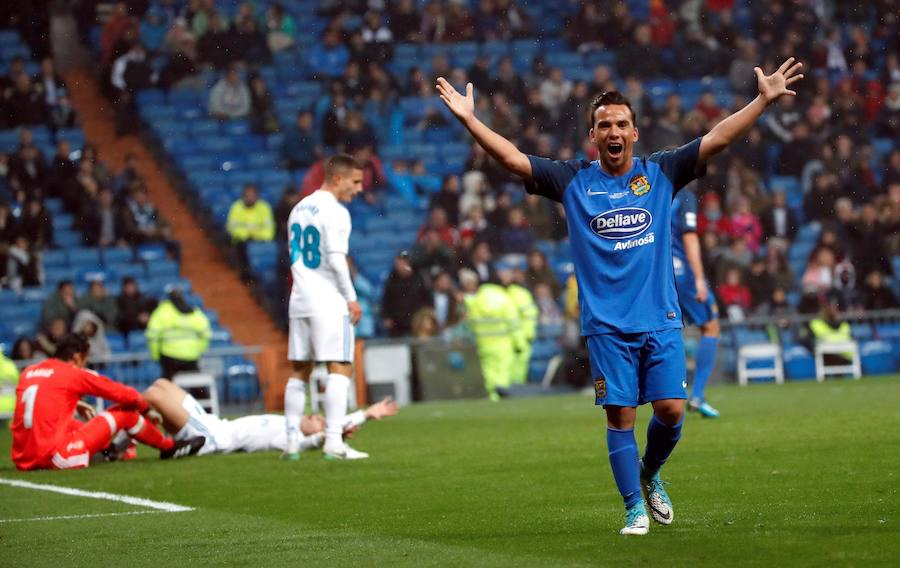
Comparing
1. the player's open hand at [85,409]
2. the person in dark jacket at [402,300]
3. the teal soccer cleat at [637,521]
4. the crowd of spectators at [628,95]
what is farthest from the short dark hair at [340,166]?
the crowd of spectators at [628,95]

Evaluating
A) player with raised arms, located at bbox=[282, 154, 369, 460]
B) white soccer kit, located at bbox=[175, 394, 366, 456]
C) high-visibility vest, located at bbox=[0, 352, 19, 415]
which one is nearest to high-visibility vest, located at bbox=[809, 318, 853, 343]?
high-visibility vest, located at bbox=[0, 352, 19, 415]

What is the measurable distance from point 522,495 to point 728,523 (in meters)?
2.01

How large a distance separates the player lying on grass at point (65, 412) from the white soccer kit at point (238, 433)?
1.60ft

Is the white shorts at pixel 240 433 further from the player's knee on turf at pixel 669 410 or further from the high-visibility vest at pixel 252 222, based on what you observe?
the high-visibility vest at pixel 252 222

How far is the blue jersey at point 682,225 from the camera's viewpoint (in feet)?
47.0

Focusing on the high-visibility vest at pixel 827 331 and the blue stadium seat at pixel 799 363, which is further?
the blue stadium seat at pixel 799 363

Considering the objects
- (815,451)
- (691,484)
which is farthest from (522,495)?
(815,451)

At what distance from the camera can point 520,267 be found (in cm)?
2523

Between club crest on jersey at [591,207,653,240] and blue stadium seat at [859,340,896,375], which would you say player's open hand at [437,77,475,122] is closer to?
club crest on jersey at [591,207,653,240]

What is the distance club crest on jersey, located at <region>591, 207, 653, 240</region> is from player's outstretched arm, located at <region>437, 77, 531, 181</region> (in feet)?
1.35

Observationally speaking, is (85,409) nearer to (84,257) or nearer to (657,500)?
(657,500)

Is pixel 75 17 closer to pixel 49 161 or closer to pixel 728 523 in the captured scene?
pixel 49 161

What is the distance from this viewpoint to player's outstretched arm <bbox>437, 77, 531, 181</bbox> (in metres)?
7.17

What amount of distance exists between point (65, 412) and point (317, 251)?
7.52ft
